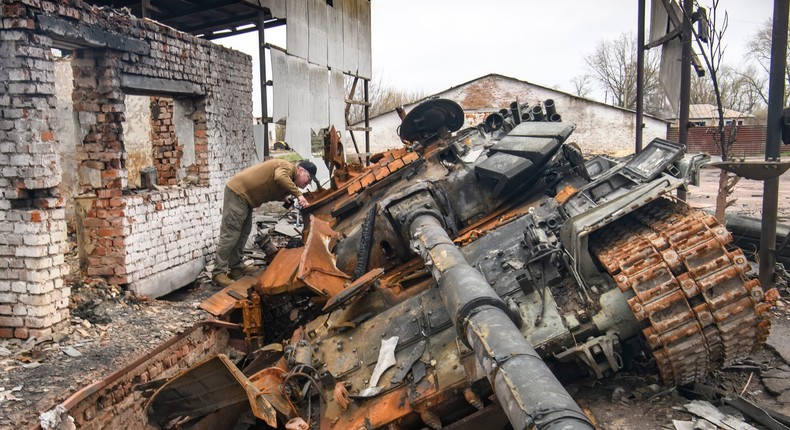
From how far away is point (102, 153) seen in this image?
20.7 feet

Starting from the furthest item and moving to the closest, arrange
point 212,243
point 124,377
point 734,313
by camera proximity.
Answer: point 212,243, point 124,377, point 734,313

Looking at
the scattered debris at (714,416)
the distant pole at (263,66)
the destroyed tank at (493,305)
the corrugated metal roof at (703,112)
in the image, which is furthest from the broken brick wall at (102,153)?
the corrugated metal roof at (703,112)

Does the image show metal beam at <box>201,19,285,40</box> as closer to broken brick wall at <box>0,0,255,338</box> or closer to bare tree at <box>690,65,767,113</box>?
Answer: broken brick wall at <box>0,0,255,338</box>

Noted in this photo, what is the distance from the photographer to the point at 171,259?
285 inches

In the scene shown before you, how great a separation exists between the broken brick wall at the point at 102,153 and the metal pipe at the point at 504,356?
3442 millimetres

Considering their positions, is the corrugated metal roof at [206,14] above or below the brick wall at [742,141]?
above

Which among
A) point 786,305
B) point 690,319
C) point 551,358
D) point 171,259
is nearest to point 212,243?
point 171,259

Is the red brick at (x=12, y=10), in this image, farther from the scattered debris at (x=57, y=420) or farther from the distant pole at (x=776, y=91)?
the distant pole at (x=776, y=91)

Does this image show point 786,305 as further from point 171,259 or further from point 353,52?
point 353,52

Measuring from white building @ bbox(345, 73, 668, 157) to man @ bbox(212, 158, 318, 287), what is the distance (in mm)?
19869

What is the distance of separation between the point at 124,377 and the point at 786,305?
6570 mm

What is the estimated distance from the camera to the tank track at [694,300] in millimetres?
3770

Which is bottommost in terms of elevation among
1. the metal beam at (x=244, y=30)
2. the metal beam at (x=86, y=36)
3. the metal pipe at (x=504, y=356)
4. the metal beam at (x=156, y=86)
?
the metal pipe at (x=504, y=356)

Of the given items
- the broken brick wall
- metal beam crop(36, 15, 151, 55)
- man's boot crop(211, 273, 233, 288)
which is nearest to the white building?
the broken brick wall
